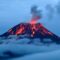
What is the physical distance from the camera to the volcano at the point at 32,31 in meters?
75.8

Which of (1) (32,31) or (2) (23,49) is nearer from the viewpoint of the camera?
(1) (32,31)

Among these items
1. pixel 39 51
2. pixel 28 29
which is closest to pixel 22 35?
pixel 28 29

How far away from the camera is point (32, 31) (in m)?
74.9

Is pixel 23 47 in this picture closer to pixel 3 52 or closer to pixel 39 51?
pixel 39 51

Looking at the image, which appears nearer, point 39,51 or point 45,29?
point 45,29

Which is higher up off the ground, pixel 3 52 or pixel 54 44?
pixel 54 44

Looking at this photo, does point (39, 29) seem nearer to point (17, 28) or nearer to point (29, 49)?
point (17, 28)

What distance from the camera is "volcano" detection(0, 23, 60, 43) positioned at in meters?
75.8

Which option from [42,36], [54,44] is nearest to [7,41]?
[42,36]

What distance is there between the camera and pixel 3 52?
73.8 meters

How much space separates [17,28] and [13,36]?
241 centimetres

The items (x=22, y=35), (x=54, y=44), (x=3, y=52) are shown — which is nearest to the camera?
(x=3, y=52)

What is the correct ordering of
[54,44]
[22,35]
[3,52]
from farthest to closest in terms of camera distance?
[54,44], [22,35], [3,52]

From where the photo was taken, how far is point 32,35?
78.2 meters
